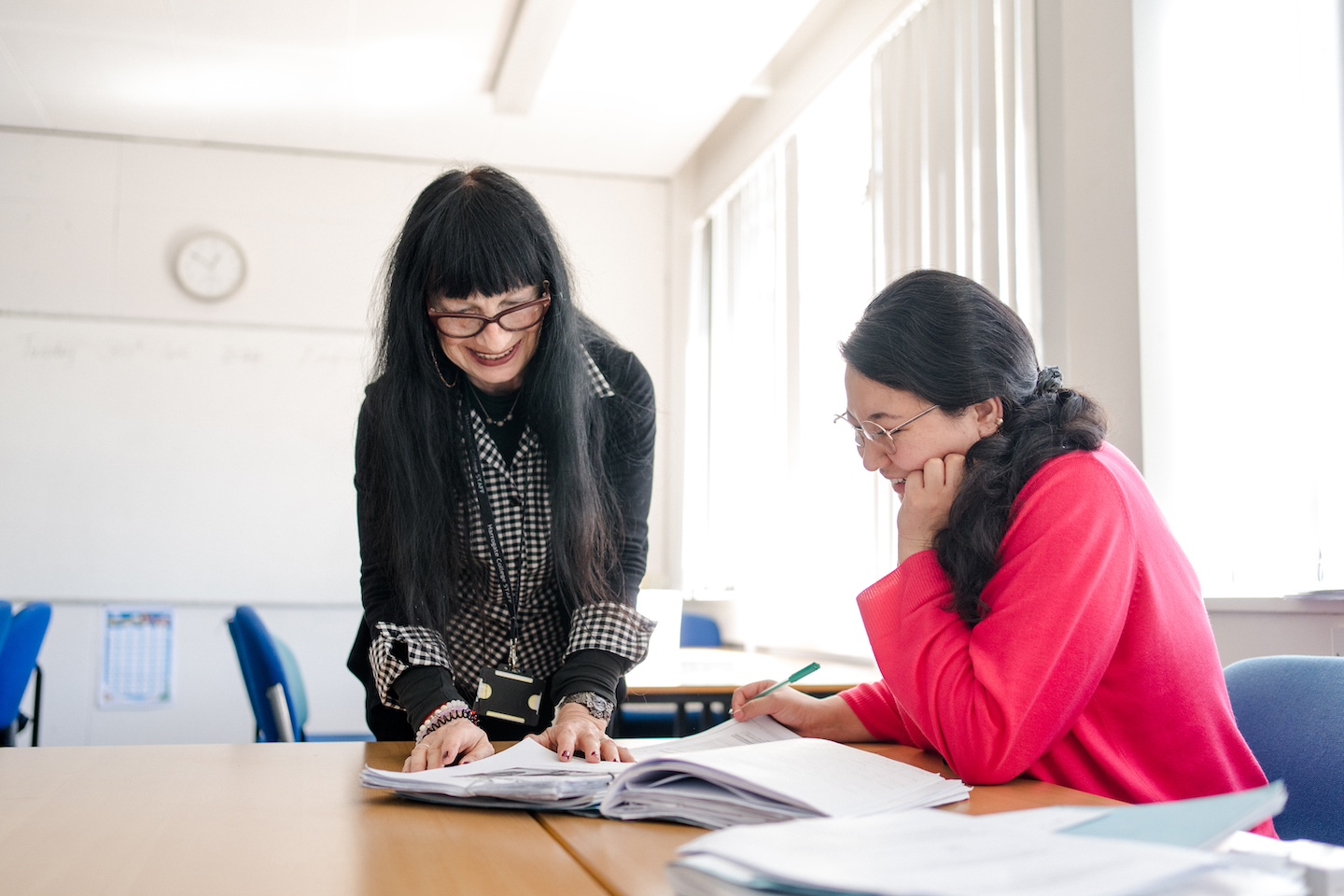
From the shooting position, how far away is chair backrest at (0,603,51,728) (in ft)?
10.6

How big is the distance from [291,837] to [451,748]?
0.27m

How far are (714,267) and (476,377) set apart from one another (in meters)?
3.58

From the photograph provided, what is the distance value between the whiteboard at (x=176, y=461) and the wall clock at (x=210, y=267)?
16 cm

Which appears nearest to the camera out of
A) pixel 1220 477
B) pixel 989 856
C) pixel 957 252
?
pixel 989 856

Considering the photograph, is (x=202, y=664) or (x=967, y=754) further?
(x=202, y=664)

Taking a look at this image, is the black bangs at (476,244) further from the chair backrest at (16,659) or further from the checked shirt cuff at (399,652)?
the chair backrest at (16,659)

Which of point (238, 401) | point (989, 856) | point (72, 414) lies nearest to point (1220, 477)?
point (989, 856)

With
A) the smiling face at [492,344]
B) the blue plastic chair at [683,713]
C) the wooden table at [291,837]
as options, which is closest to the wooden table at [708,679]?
the blue plastic chair at [683,713]

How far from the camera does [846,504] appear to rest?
11.7 feet

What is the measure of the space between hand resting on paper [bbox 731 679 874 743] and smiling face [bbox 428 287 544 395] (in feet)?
1.66

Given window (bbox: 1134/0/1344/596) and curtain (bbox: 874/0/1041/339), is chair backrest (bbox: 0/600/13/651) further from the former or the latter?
window (bbox: 1134/0/1344/596)

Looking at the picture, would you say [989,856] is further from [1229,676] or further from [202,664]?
[202,664]

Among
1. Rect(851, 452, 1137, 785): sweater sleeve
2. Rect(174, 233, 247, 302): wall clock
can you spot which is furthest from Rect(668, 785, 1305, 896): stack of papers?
Rect(174, 233, 247, 302): wall clock

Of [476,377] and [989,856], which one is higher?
[476,377]
